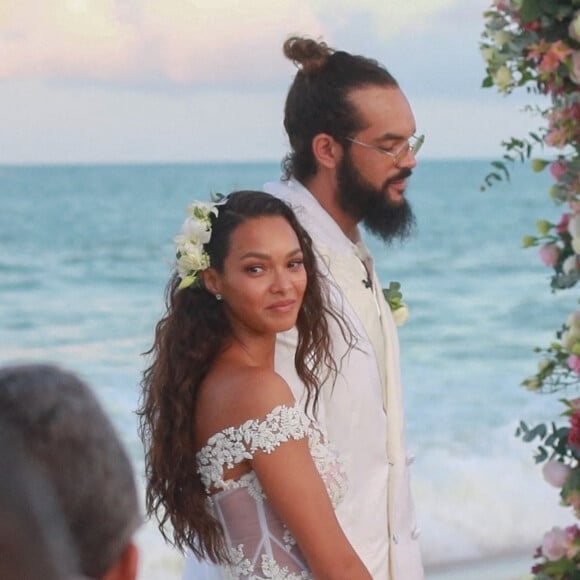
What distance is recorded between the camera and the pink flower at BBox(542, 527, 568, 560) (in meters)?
2.31

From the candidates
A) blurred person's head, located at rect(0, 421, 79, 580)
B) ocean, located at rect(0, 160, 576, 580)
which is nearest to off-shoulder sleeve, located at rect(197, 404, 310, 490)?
ocean, located at rect(0, 160, 576, 580)

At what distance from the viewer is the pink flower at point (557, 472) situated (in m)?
2.31

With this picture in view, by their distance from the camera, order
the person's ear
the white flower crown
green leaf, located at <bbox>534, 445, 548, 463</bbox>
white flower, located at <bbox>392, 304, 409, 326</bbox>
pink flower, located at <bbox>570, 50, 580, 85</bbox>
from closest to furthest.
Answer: the person's ear → pink flower, located at <bbox>570, 50, 580, 85</bbox> → green leaf, located at <bbox>534, 445, 548, 463</bbox> → the white flower crown → white flower, located at <bbox>392, 304, 409, 326</bbox>

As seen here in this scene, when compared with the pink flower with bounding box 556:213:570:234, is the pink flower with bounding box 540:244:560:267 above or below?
below

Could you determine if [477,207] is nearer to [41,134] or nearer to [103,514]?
[41,134]

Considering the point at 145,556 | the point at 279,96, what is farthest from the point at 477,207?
the point at 145,556

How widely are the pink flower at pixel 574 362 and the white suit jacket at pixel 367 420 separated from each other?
89 centimetres

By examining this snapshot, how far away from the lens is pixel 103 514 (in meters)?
1.24

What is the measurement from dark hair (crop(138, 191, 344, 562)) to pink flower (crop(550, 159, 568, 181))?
2.39 ft

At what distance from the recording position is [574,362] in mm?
2262

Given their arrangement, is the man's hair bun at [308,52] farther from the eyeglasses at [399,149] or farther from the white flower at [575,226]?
the white flower at [575,226]

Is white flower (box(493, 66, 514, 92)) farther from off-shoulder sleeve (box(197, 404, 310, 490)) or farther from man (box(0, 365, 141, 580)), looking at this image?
man (box(0, 365, 141, 580))

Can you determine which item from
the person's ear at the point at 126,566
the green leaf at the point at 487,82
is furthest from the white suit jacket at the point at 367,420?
the person's ear at the point at 126,566

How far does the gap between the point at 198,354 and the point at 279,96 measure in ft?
67.7
